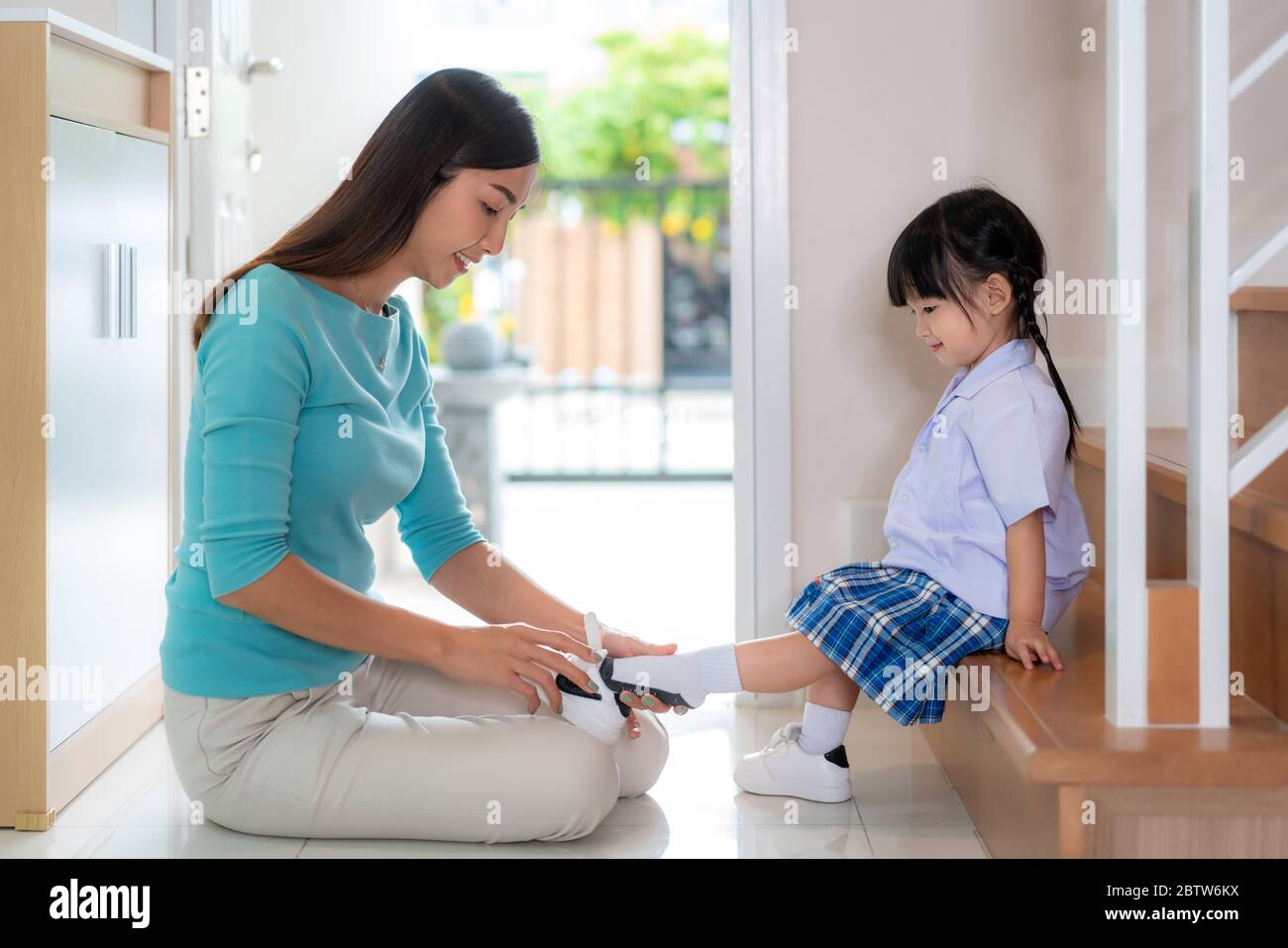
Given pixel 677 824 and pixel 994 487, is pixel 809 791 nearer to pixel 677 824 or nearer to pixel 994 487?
pixel 677 824

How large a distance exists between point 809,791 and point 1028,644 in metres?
0.40

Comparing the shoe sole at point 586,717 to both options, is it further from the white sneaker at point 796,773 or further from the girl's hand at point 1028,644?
the girl's hand at point 1028,644

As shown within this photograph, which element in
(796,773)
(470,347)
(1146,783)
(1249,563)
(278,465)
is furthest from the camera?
(470,347)

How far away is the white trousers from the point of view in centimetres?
167

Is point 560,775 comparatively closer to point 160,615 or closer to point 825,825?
point 825,825

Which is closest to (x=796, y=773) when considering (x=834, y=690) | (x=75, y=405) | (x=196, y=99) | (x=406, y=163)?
(x=834, y=690)

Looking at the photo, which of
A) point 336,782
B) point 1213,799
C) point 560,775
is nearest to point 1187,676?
point 1213,799

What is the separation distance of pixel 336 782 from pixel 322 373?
510 millimetres

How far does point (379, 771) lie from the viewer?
1666 mm

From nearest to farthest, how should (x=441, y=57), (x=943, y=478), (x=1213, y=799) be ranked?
(x=1213, y=799) < (x=943, y=478) < (x=441, y=57)

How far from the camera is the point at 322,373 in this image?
1664mm

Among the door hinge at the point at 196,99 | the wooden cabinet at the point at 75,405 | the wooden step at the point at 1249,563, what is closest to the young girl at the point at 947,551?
the wooden step at the point at 1249,563

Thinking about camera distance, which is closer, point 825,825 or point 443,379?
point 825,825
